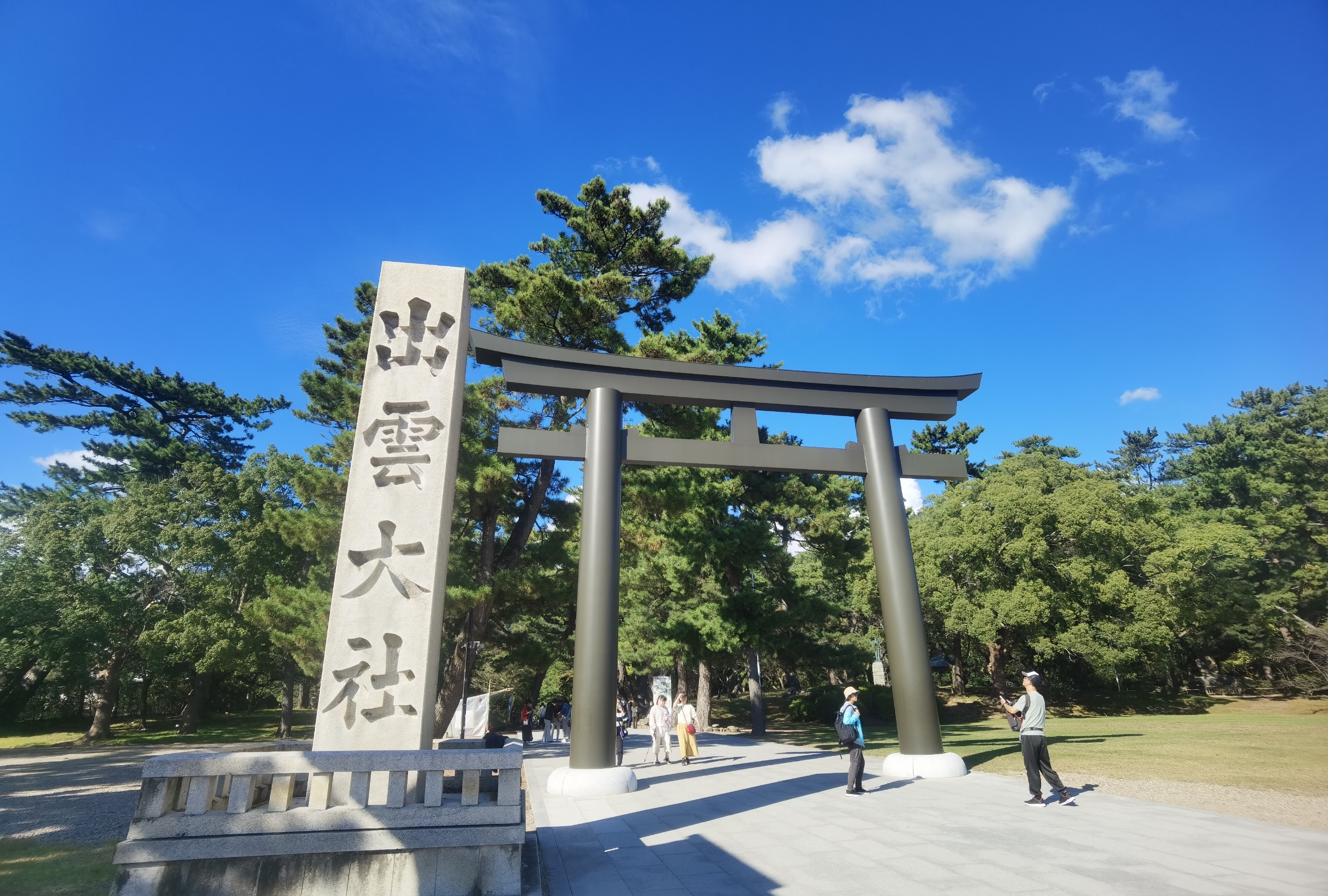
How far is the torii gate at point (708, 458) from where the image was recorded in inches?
348

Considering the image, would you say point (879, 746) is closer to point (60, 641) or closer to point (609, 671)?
point (609, 671)

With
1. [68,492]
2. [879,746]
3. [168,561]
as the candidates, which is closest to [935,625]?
[879,746]

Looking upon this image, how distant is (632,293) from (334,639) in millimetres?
12278

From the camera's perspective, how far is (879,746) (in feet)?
53.9

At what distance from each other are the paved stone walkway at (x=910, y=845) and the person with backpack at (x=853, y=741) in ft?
0.71

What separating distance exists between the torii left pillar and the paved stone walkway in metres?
0.30

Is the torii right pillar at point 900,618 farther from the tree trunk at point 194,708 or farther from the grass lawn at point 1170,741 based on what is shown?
the tree trunk at point 194,708

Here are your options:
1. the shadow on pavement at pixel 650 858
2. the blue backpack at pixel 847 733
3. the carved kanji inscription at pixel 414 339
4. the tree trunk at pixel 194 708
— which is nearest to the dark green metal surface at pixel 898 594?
the blue backpack at pixel 847 733

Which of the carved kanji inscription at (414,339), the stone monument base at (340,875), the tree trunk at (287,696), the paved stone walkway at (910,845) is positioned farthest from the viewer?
the tree trunk at (287,696)

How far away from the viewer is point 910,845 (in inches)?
223

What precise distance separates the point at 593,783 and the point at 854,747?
3.62 meters

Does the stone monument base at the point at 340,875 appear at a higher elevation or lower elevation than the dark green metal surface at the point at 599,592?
lower

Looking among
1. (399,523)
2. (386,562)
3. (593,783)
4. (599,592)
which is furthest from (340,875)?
(599,592)

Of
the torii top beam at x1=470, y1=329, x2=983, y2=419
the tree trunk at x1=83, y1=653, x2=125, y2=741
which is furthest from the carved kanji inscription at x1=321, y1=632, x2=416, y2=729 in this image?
the tree trunk at x1=83, y1=653, x2=125, y2=741
